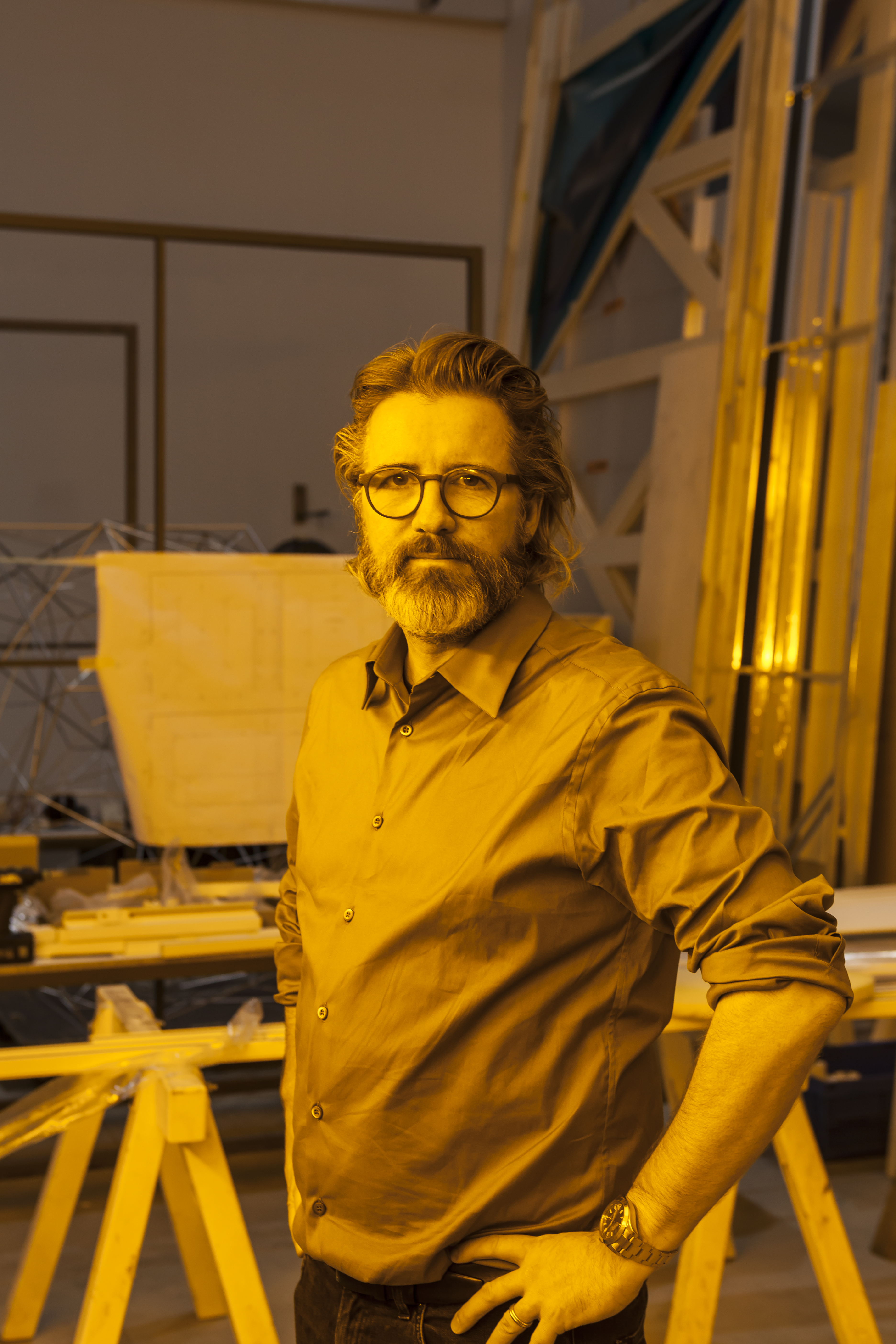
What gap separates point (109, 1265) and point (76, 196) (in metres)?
5.00

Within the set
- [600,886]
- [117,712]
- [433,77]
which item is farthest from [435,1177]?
[433,77]

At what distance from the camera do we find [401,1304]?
1.14 meters

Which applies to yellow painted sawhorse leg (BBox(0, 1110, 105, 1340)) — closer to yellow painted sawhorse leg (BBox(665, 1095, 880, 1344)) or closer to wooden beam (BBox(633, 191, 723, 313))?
yellow painted sawhorse leg (BBox(665, 1095, 880, 1344))

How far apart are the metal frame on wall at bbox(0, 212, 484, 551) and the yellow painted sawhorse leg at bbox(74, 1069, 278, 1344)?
63.9 inches

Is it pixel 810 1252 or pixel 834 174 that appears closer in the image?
pixel 810 1252

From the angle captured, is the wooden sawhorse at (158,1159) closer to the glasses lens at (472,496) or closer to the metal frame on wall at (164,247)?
the glasses lens at (472,496)

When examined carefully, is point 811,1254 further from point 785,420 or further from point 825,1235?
point 785,420

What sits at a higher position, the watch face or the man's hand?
the watch face

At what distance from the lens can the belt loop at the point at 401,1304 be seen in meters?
1.14

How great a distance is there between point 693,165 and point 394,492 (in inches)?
124

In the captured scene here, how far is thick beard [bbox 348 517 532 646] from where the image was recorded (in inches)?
46.1

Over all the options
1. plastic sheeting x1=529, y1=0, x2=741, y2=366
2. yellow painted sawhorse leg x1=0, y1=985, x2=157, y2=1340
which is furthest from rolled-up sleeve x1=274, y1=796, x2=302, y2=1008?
plastic sheeting x1=529, y1=0, x2=741, y2=366

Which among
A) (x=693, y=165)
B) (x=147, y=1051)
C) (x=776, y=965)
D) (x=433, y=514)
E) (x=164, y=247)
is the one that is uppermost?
(x=693, y=165)

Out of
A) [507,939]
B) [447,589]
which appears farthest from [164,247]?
[507,939]
